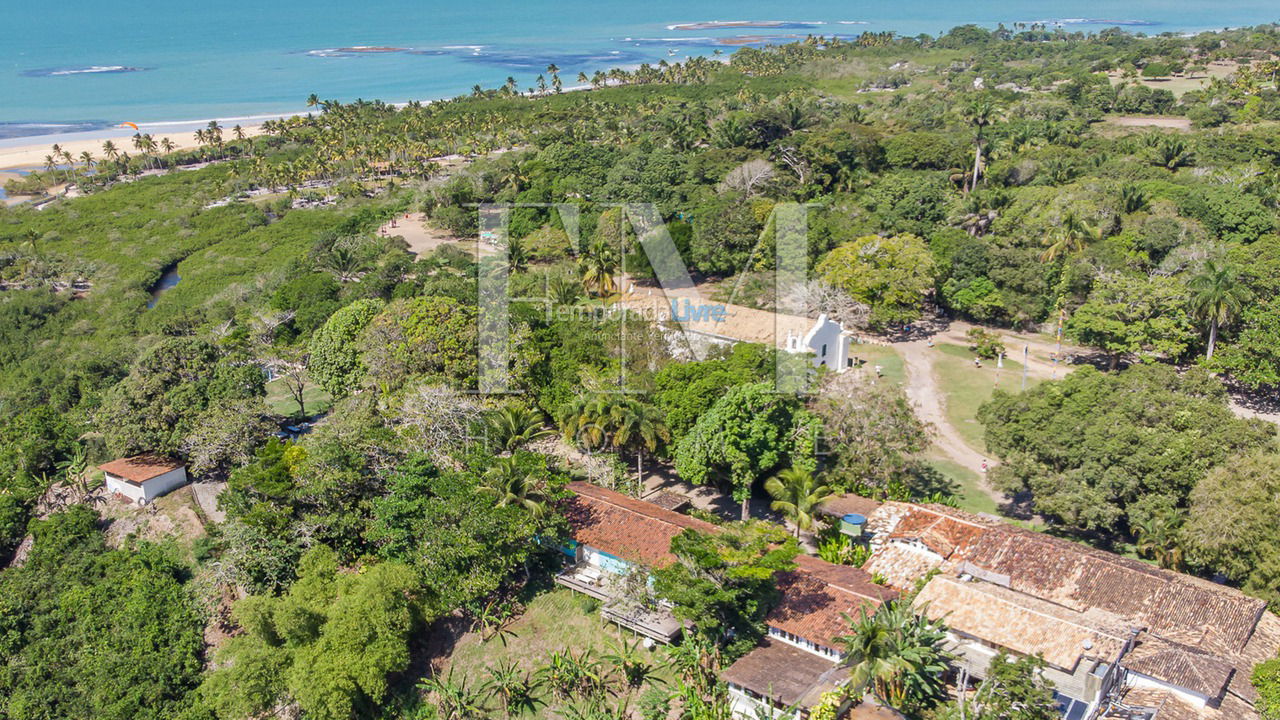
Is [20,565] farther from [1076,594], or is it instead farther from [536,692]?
[1076,594]

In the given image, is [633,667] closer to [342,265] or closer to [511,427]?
[511,427]

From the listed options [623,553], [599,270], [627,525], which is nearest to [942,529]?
[627,525]

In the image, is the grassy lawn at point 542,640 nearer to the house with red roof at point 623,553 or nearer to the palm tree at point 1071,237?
the house with red roof at point 623,553

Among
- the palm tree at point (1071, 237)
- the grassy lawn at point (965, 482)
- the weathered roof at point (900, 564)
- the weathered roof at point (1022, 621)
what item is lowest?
the grassy lawn at point (965, 482)

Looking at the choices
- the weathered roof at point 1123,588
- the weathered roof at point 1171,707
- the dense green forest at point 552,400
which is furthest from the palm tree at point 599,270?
the weathered roof at point 1171,707

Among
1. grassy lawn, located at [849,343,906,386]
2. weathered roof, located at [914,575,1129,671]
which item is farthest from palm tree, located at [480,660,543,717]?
grassy lawn, located at [849,343,906,386]

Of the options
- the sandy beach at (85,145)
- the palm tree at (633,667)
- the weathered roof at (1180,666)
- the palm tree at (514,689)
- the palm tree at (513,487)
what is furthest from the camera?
the sandy beach at (85,145)

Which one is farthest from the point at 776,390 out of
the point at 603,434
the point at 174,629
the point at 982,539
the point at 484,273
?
the point at 484,273
